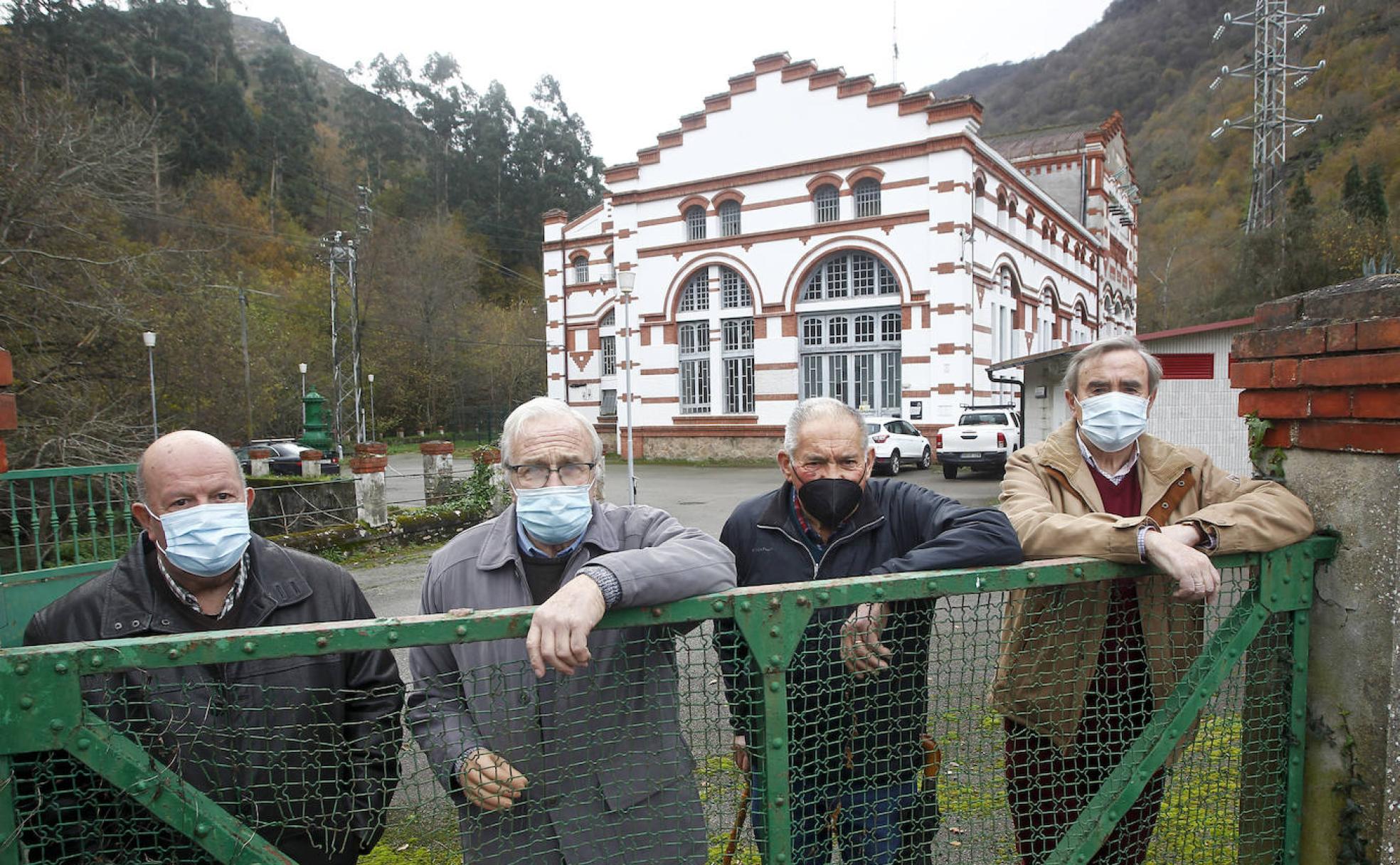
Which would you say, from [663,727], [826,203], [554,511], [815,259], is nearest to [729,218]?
[826,203]

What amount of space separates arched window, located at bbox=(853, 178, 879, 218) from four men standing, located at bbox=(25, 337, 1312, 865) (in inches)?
877

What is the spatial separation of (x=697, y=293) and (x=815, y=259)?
4452 mm

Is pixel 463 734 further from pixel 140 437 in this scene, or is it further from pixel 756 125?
pixel 756 125

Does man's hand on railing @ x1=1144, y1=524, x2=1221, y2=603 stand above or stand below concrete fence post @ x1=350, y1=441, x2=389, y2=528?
above

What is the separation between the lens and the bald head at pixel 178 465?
2.08 m

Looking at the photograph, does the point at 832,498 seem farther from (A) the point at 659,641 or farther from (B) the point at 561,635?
(B) the point at 561,635

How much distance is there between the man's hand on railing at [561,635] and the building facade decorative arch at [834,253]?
2234cm

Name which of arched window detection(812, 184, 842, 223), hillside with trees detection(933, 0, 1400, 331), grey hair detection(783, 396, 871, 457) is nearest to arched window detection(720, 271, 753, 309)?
arched window detection(812, 184, 842, 223)

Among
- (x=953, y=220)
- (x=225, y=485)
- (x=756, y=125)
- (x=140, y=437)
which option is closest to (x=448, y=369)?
(x=756, y=125)

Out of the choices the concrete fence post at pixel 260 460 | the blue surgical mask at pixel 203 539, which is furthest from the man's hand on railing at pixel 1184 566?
the concrete fence post at pixel 260 460

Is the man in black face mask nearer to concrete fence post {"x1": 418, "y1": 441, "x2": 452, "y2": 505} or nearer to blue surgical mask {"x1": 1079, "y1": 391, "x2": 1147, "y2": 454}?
blue surgical mask {"x1": 1079, "y1": 391, "x2": 1147, "y2": 454}

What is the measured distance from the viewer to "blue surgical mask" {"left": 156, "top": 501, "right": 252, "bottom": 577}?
2014 millimetres

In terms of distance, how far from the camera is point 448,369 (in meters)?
43.4

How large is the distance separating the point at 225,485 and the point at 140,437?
35.0ft
